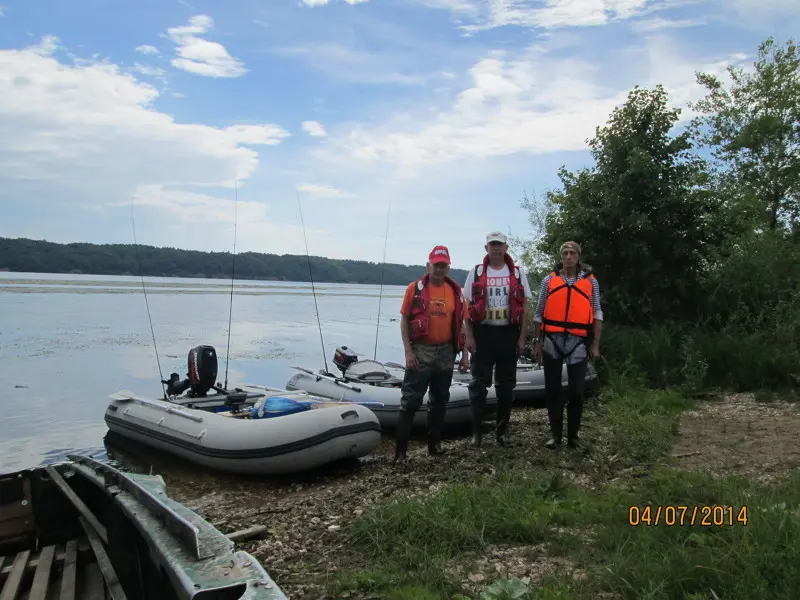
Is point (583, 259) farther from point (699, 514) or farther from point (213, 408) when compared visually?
point (699, 514)

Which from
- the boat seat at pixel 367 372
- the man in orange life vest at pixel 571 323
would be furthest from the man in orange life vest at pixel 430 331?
the boat seat at pixel 367 372

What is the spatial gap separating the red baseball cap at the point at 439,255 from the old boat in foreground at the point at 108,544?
2978 millimetres

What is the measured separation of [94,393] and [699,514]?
1239 cm

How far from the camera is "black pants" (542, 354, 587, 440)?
5438 millimetres

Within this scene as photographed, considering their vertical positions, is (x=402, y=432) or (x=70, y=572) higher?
(x=402, y=432)

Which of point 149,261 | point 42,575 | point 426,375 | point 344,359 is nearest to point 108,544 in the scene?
point 42,575

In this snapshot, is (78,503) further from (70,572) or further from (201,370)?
(201,370)

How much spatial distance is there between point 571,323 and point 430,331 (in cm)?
123

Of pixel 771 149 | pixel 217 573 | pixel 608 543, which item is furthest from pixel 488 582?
pixel 771 149

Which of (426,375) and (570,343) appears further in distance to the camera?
(426,375)

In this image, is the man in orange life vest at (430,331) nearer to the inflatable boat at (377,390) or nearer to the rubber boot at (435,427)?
the rubber boot at (435,427)

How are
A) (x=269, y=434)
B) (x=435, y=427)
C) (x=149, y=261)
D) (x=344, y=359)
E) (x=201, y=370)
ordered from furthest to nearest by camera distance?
(x=149, y=261), (x=344, y=359), (x=201, y=370), (x=269, y=434), (x=435, y=427)

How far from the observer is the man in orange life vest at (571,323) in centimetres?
541
